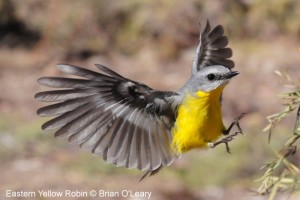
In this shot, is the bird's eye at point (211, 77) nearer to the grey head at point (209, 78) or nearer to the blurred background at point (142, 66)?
the grey head at point (209, 78)

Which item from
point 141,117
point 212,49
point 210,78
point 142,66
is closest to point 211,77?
point 210,78

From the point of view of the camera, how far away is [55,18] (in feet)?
37.5

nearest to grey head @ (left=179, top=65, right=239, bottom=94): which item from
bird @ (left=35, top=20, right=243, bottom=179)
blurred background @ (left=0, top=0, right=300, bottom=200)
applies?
bird @ (left=35, top=20, right=243, bottom=179)

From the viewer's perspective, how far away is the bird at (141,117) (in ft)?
10.8

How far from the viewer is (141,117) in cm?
352

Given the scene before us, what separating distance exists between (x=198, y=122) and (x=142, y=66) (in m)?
7.22

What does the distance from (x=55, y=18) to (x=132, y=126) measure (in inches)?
319

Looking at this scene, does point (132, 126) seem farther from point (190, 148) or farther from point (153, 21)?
point (153, 21)

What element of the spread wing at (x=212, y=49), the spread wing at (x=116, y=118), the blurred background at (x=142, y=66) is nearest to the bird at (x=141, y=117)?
the spread wing at (x=116, y=118)

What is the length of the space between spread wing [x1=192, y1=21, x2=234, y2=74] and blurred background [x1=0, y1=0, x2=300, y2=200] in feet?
10.3

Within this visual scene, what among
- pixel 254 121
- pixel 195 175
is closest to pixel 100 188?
pixel 195 175

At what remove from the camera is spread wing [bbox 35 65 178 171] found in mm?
3207

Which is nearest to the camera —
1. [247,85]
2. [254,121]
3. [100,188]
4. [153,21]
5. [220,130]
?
[220,130]

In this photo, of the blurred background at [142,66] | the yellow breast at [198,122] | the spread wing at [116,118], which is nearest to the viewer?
the spread wing at [116,118]
